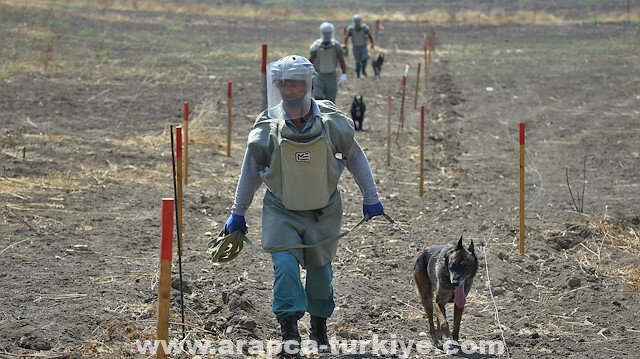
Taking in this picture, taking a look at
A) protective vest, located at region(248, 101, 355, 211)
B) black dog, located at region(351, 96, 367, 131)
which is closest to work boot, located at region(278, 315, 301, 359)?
protective vest, located at region(248, 101, 355, 211)

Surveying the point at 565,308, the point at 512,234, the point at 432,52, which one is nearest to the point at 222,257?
the point at 565,308

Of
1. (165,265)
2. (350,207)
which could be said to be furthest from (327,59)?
(165,265)

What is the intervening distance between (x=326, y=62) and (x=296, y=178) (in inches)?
400

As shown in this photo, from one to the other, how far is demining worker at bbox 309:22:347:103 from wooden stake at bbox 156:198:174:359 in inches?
442

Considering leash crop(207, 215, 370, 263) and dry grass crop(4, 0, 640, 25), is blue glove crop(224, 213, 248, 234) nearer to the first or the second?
leash crop(207, 215, 370, 263)

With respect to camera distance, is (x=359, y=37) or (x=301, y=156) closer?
(x=301, y=156)

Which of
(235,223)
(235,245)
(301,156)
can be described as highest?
(301,156)

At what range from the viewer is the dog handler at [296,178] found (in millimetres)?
6695

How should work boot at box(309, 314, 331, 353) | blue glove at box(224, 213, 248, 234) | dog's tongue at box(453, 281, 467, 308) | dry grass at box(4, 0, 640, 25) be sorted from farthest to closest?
dry grass at box(4, 0, 640, 25) < dog's tongue at box(453, 281, 467, 308) < work boot at box(309, 314, 331, 353) < blue glove at box(224, 213, 248, 234)

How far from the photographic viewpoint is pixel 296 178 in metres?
6.72

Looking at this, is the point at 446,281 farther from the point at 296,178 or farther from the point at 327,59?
the point at 327,59

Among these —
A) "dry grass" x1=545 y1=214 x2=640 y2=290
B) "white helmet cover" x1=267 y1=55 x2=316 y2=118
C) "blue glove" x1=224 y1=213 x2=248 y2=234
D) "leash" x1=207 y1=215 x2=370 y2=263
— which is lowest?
"dry grass" x1=545 y1=214 x2=640 y2=290

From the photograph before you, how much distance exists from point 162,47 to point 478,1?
4059cm

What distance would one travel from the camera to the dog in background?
24.0ft
